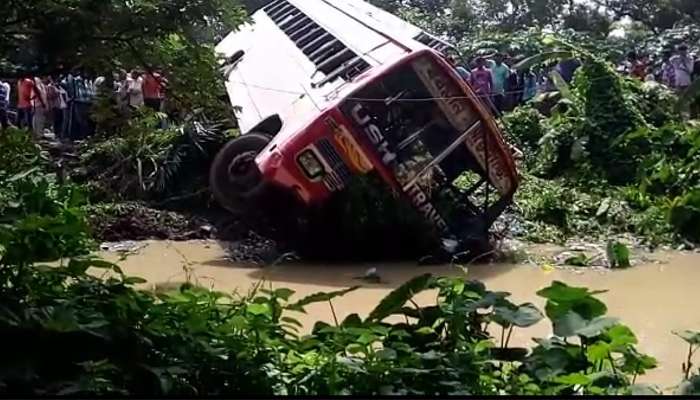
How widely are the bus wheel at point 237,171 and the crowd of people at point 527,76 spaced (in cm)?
626

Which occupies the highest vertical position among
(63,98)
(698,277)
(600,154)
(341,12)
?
(341,12)

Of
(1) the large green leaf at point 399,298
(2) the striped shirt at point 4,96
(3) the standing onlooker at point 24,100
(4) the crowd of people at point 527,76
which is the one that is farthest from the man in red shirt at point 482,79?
(1) the large green leaf at point 399,298

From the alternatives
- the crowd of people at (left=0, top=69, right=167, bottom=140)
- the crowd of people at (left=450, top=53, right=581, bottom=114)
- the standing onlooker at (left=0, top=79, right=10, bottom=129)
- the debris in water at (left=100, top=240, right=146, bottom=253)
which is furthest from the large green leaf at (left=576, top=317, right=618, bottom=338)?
the crowd of people at (left=450, top=53, right=581, bottom=114)

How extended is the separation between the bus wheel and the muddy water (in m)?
0.59

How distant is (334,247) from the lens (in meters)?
10.7

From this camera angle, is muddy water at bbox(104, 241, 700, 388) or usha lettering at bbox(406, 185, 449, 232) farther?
usha lettering at bbox(406, 185, 449, 232)

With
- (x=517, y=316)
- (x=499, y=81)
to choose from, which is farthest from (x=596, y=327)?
(x=499, y=81)

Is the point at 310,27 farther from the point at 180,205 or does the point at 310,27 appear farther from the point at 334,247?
the point at 334,247

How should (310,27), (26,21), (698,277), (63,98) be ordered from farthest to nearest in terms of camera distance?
(63,98)
(310,27)
(698,277)
(26,21)

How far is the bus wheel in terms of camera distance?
1089 cm

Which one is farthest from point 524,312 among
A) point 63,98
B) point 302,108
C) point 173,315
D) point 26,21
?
point 63,98

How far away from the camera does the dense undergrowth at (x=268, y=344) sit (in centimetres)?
333

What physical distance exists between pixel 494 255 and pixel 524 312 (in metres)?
7.02

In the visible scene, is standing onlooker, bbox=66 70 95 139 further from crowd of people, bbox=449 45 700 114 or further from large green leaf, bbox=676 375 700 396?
large green leaf, bbox=676 375 700 396
